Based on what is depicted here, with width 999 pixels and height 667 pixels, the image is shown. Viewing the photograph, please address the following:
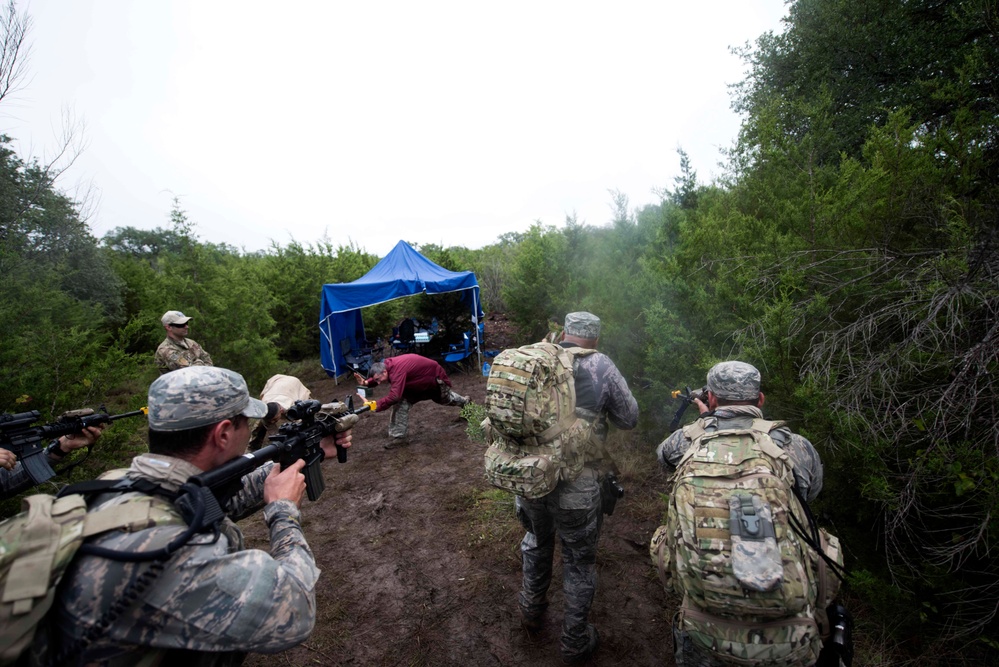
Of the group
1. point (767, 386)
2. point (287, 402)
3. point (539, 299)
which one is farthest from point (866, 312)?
point (539, 299)

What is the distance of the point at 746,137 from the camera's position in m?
4.62

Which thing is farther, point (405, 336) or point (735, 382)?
point (405, 336)

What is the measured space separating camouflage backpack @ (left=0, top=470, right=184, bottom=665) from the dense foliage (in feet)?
10.5

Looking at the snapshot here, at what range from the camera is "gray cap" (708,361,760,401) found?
2273 millimetres

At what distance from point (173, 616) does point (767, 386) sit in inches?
→ 140

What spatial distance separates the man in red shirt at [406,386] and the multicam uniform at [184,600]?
503 cm

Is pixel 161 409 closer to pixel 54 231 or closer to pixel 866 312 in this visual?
pixel 866 312

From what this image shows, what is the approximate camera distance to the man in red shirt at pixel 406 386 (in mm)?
6637

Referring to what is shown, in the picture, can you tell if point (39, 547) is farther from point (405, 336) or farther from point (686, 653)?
point (405, 336)

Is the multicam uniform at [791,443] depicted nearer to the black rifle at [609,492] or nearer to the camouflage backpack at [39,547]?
the black rifle at [609,492]

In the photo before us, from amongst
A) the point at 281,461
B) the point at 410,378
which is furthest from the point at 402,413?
the point at 281,461

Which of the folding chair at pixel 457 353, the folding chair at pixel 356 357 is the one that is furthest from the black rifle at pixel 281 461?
the folding chair at pixel 356 357

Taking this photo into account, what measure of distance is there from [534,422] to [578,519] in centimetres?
74

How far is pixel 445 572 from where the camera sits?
400 cm
